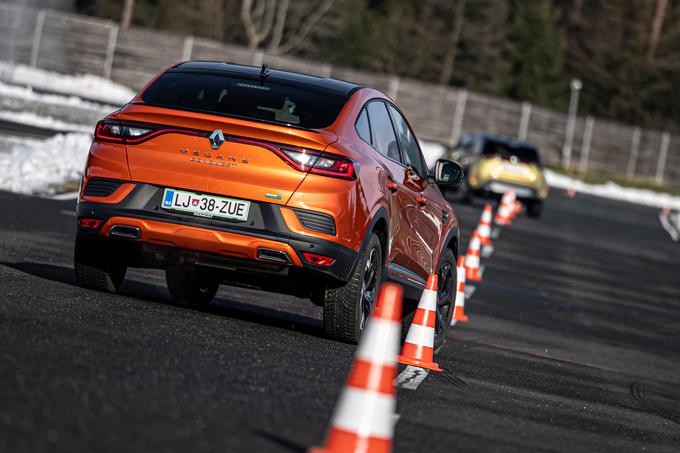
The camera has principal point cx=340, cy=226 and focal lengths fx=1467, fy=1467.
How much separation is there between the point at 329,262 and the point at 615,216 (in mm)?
30454

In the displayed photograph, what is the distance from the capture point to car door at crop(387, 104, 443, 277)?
10.6 metres

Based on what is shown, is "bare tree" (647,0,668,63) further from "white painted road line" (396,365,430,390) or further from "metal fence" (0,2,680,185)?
"white painted road line" (396,365,430,390)

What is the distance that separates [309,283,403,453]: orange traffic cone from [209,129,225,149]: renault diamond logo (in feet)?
11.7

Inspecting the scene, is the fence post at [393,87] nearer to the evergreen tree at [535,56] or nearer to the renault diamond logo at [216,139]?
the evergreen tree at [535,56]

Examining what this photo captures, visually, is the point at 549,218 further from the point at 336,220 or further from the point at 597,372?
the point at 336,220

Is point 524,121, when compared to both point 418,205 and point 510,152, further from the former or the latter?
point 418,205

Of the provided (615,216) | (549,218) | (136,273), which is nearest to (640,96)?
(615,216)

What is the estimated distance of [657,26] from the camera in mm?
91000

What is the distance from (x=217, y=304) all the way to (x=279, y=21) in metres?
71.1

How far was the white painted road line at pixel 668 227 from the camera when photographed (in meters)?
34.8

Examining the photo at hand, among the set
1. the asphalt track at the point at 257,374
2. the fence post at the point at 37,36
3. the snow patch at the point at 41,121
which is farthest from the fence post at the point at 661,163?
the asphalt track at the point at 257,374

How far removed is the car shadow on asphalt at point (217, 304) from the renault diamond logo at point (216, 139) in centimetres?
164

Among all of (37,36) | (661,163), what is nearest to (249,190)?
(37,36)

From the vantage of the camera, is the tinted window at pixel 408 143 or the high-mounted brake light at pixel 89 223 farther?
the tinted window at pixel 408 143
